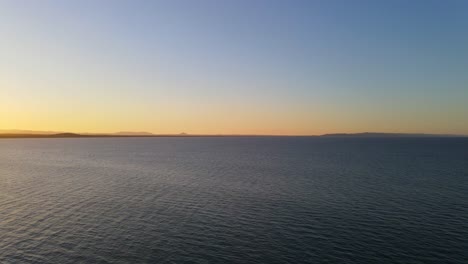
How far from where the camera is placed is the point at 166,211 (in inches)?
2076

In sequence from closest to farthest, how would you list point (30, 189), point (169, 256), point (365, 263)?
1. point (365, 263)
2. point (169, 256)
3. point (30, 189)

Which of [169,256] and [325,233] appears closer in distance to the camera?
[169,256]

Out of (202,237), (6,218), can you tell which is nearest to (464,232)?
(202,237)

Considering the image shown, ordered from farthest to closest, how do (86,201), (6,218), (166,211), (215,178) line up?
(215,178), (86,201), (166,211), (6,218)

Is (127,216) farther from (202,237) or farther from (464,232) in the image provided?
(464,232)

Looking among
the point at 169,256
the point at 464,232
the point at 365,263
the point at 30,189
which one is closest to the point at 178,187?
the point at 30,189

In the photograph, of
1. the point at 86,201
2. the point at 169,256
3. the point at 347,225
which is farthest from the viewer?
the point at 86,201

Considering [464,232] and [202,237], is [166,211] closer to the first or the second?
[202,237]

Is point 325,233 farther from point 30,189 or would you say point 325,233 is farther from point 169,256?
point 30,189

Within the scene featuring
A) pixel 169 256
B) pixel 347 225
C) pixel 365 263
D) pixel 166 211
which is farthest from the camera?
pixel 166 211

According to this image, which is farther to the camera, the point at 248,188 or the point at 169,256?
the point at 248,188

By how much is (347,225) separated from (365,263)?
1229 centimetres

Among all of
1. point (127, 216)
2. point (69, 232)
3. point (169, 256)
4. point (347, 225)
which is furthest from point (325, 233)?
point (69, 232)

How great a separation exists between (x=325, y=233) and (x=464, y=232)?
1828 cm
